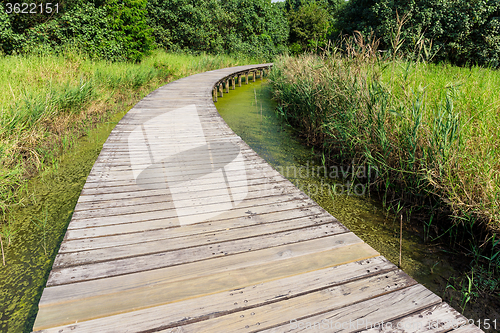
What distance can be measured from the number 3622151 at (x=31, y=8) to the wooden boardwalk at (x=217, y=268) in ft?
27.3

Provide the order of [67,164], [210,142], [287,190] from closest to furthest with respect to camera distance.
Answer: [287,190]
[210,142]
[67,164]

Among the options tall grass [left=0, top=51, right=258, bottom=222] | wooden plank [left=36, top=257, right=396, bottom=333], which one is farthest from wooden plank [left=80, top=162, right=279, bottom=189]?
wooden plank [left=36, top=257, right=396, bottom=333]

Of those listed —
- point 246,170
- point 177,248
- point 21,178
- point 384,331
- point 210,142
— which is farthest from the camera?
point 210,142

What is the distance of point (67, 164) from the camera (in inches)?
155

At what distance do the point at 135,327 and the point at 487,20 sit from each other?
14186 mm

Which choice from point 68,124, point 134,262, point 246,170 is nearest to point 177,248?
point 134,262

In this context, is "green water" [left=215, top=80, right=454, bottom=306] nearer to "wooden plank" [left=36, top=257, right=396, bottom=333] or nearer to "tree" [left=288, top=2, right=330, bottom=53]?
"wooden plank" [left=36, top=257, right=396, bottom=333]

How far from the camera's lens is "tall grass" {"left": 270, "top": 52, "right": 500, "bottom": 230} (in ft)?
7.20

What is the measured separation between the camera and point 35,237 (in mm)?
2510

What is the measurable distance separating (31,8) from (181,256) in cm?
988

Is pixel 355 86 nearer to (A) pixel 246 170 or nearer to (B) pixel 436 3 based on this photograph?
(A) pixel 246 170

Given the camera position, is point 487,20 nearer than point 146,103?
No

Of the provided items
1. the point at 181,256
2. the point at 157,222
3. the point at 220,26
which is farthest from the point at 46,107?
the point at 220,26

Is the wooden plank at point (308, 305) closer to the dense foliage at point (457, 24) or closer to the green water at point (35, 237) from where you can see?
the green water at point (35, 237)
